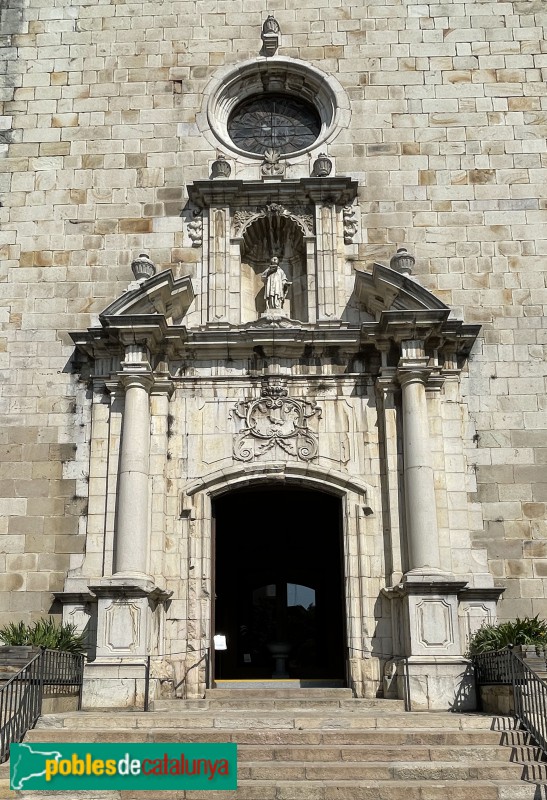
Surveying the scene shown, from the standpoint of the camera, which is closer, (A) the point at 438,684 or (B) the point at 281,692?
(A) the point at 438,684

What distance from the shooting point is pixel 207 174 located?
13.9 metres

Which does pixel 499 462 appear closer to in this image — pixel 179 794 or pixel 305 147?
pixel 305 147

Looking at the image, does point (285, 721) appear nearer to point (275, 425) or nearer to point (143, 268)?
point (275, 425)

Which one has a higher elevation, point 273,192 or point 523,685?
point 273,192

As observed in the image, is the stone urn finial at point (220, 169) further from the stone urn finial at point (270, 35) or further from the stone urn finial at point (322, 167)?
the stone urn finial at point (270, 35)

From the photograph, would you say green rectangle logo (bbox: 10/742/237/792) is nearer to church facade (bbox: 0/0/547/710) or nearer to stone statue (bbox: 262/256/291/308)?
church facade (bbox: 0/0/547/710)

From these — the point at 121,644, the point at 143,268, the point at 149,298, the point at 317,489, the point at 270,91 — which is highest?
the point at 270,91

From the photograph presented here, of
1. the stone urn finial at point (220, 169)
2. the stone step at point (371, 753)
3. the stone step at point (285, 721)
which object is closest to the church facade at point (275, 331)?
the stone urn finial at point (220, 169)

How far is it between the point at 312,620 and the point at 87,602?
4.75 m

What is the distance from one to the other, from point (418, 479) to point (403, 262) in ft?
9.99

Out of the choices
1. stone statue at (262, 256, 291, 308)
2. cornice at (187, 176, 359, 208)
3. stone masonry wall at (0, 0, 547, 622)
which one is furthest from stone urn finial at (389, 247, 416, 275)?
stone statue at (262, 256, 291, 308)

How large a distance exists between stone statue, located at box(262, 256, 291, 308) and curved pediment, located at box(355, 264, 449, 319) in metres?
1.08

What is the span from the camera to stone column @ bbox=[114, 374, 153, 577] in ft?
38.1

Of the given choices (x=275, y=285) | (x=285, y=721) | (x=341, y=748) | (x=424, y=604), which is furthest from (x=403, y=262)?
(x=341, y=748)
